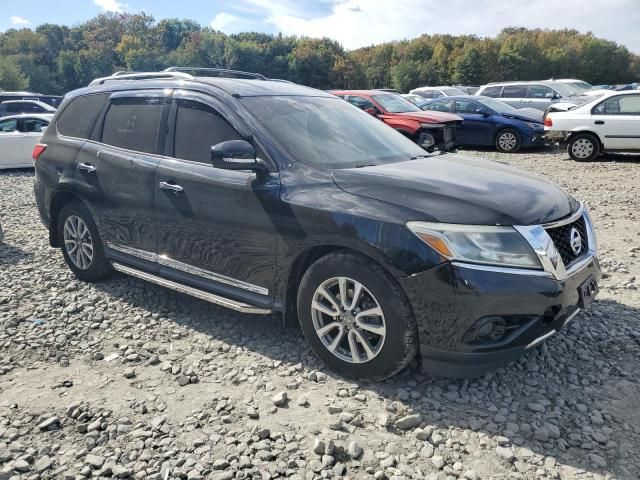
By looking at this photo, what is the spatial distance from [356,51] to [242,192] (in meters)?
112

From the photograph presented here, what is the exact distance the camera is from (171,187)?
157 inches

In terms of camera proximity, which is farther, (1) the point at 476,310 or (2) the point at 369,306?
(2) the point at 369,306

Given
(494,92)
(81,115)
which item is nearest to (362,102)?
(494,92)

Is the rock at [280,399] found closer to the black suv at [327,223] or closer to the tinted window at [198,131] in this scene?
the black suv at [327,223]

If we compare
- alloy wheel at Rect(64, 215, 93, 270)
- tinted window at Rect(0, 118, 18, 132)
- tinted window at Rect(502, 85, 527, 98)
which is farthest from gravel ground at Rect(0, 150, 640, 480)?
tinted window at Rect(502, 85, 527, 98)

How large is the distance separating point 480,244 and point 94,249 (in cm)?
353

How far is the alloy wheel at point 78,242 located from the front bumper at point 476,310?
10.8 ft

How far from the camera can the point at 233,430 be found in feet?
9.53

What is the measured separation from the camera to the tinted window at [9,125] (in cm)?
1313

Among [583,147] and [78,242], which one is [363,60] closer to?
[583,147]

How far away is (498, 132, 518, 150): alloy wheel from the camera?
1383 centimetres

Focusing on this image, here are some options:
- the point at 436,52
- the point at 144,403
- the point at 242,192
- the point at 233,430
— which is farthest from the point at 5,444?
the point at 436,52

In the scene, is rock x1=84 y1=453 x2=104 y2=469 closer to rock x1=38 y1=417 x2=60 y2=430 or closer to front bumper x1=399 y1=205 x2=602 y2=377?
rock x1=38 y1=417 x2=60 y2=430

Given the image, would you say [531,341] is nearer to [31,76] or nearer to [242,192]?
[242,192]
